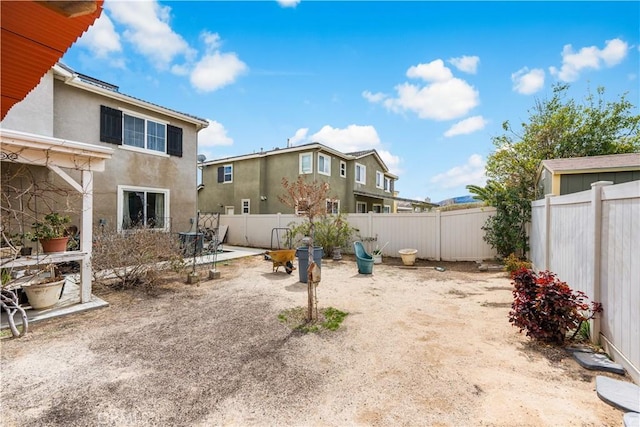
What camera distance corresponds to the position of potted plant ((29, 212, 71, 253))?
5184mm

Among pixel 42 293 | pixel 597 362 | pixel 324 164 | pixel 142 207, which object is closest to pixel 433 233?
pixel 597 362

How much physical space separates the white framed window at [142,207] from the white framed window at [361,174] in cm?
1294

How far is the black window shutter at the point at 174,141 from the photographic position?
1127cm

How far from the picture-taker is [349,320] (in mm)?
4766

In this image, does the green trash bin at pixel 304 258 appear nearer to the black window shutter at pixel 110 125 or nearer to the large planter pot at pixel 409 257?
the large planter pot at pixel 409 257

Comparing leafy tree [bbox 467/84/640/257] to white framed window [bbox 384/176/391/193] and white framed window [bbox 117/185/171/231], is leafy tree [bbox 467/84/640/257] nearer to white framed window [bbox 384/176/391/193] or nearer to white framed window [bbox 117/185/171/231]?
white framed window [bbox 384/176/391/193]

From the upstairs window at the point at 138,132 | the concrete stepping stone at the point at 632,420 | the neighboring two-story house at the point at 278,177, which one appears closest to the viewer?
the concrete stepping stone at the point at 632,420

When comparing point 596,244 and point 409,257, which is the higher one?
point 596,244

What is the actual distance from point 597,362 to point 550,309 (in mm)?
682

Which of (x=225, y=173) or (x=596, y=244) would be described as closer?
(x=596, y=244)

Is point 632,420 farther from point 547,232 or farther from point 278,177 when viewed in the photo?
point 278,177

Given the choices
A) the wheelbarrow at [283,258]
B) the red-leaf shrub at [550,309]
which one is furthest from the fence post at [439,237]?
the red-leaf shrub at [550,309]

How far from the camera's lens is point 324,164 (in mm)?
17312

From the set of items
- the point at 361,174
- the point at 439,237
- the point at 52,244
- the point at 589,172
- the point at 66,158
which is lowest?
the point at 439,237
